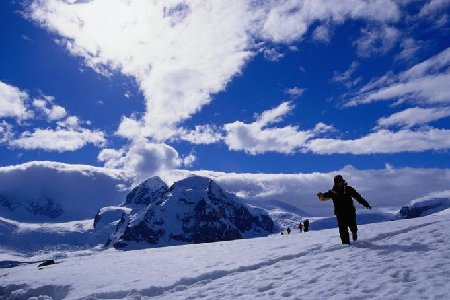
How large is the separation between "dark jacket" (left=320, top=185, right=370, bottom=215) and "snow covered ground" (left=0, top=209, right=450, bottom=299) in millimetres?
1540

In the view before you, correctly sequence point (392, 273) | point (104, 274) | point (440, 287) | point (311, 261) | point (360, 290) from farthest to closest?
point (104, 274) → point (311, 261) → point (392, 273) → point (360, 290) → point (440, 287)

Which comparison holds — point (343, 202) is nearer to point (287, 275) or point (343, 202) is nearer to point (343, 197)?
point (343, 197)

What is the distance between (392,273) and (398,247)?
4.17 meters

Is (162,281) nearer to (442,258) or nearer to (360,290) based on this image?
(360,290)

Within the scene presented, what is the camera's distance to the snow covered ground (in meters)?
12.1

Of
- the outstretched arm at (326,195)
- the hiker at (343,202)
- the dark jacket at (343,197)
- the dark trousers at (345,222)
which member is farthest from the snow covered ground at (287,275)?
the outstretched arm at (326,195)

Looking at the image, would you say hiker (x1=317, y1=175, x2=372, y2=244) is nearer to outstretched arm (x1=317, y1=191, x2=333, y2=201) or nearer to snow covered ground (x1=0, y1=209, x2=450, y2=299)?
outstretched arm (x1=317, y1=191, x2=333, y2=201)

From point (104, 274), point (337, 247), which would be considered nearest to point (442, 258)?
point (337, 247)

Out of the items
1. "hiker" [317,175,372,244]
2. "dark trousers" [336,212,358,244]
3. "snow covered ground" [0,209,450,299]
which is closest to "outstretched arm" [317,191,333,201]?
"hiker" [317,175,372,244]

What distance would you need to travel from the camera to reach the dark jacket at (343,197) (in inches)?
762

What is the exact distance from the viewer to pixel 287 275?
1502 cm

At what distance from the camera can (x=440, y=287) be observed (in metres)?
10.9

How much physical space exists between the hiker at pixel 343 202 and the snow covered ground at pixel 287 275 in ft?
2.54

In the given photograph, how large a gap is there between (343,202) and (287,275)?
5664 millimetres
